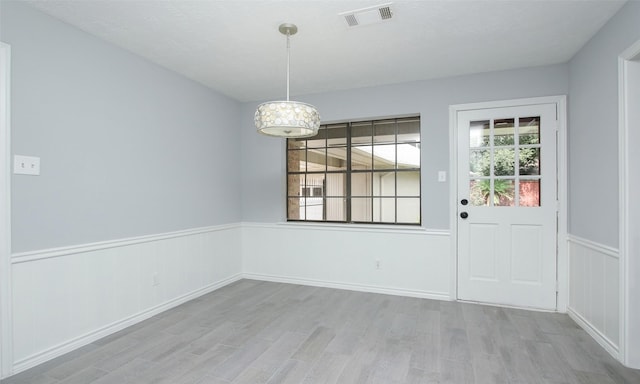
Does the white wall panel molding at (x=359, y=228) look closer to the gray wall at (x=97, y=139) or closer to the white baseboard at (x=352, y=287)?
the white baseboard at (x=352, y=287)

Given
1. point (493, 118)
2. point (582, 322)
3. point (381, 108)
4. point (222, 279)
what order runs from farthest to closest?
point (222, 279) → point (381, 108) → point (493, 118) → point (582, 322)

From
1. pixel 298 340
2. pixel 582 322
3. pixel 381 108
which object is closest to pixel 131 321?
pixel 298 340

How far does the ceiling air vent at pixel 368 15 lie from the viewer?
7.64ft

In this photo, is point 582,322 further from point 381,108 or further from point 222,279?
point 222,279

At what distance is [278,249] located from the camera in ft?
14.7

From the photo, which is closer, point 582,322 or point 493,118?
point 582,322

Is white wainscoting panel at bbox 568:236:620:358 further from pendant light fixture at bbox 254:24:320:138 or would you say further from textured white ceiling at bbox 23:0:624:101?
pendant light fixture at bbox 254:24:320:138

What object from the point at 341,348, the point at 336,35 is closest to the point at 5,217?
the point at 341,348

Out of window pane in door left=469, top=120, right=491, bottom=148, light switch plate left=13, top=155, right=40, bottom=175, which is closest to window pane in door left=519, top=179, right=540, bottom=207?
window pane in door left=469, top=120, right=491, bottom=148

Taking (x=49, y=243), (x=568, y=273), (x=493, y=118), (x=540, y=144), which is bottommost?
(x=568, y=273)

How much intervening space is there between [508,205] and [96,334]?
4085mm

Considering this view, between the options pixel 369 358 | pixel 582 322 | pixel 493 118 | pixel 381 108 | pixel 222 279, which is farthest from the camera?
pixel 222 279

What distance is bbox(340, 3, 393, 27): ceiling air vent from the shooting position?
2330 mm

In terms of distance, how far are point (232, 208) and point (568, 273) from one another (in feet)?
12.9
